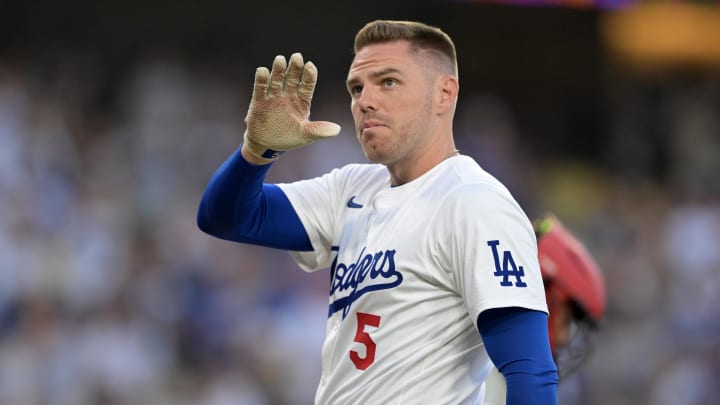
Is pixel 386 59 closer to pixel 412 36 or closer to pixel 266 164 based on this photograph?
pixel 412 36

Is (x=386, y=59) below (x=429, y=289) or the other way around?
the other way around

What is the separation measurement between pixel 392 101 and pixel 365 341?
67 cm

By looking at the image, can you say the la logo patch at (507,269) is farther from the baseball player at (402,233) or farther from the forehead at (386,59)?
the forehead at (386,59)

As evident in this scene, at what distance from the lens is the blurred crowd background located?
26.2ft

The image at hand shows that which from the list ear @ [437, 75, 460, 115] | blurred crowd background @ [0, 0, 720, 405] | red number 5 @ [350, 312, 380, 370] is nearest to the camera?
red number 5 @ [350, 312, 380, 370]

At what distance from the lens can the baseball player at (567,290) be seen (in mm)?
3799

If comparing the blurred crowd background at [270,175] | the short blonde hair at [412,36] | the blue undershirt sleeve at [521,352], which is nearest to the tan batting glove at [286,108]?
the short blonde hair at [412,36]

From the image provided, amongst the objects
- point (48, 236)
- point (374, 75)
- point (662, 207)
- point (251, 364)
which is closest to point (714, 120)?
point (662, 207)

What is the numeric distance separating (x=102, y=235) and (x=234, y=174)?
214 inches

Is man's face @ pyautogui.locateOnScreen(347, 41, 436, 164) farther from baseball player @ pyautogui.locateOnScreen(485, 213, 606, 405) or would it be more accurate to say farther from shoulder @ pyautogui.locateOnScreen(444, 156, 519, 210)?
baseball player @ pyautogui.locateOnScreen(485, 213, 606, 405)

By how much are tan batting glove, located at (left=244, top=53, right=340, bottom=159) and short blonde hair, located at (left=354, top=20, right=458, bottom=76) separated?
0.81 feet

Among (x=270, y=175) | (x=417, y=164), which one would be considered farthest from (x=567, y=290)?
(x=270, y=175)

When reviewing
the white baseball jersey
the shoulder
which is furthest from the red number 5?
the shoulder

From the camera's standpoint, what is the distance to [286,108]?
2977 millimetres
